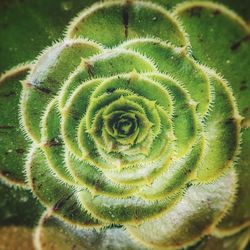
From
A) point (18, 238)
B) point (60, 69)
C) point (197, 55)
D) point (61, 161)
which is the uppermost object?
point (197, 55)

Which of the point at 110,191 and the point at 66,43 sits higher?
the point at 66,43

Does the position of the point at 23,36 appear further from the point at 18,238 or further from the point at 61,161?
the point at 18,238

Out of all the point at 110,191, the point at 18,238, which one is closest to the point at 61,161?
the point at 110,191

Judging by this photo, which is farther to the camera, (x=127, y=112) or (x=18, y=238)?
(x=18, y=238)

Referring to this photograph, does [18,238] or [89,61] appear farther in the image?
[18,238]

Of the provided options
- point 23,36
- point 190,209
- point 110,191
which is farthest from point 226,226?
point 23,36

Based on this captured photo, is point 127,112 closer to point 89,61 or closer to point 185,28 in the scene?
point 89,61
